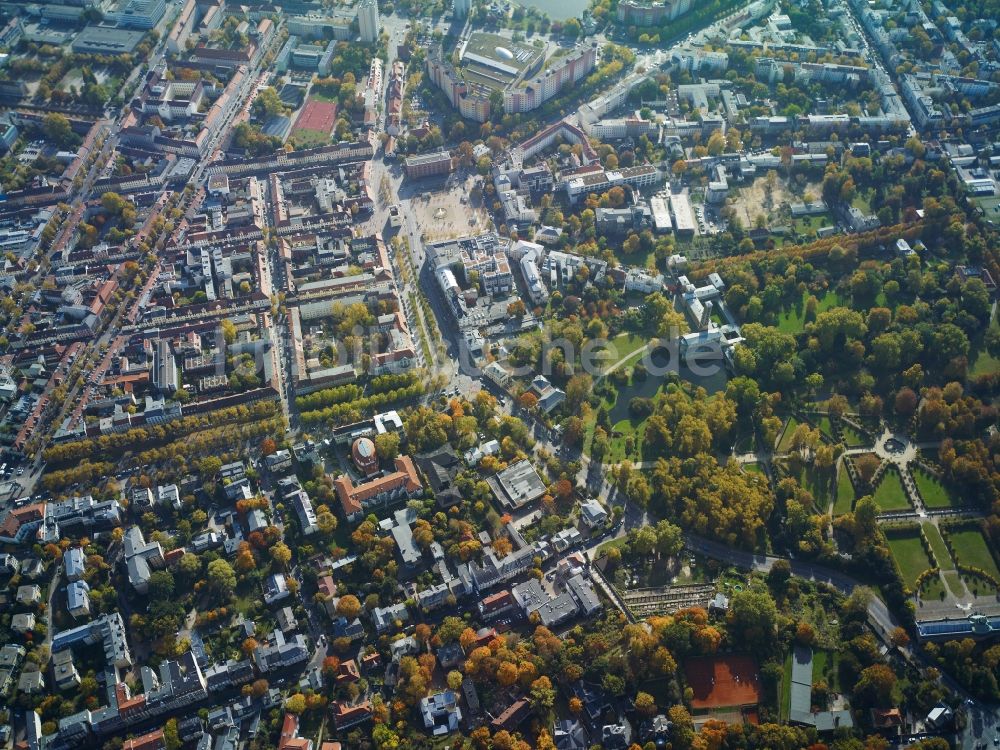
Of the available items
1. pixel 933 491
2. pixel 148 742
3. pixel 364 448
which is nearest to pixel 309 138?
pixel 364 448

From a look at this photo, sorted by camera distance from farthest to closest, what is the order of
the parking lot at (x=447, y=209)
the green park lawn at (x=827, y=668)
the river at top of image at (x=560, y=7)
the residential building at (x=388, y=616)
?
the river at top of image at (x=560, y=7), the parking lot at (x=447, y=209), the residential building at (x=388, y=616), the green park lawn at (x=827, y=668)

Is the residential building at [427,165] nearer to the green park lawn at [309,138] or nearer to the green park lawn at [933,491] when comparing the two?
the green park lawn at [309,138]

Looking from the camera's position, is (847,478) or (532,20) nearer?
(847,478)

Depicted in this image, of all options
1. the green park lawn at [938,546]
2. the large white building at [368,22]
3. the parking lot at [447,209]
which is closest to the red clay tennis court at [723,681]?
the green park lawn at [938,546]

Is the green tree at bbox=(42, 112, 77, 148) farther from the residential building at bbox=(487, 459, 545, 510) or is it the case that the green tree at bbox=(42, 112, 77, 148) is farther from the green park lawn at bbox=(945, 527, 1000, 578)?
the green park lawn at bbox=(945, 527, 1000, 578)

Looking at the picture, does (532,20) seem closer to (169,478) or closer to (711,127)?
(711,127)

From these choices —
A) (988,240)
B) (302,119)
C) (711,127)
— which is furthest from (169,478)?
(988,240)
